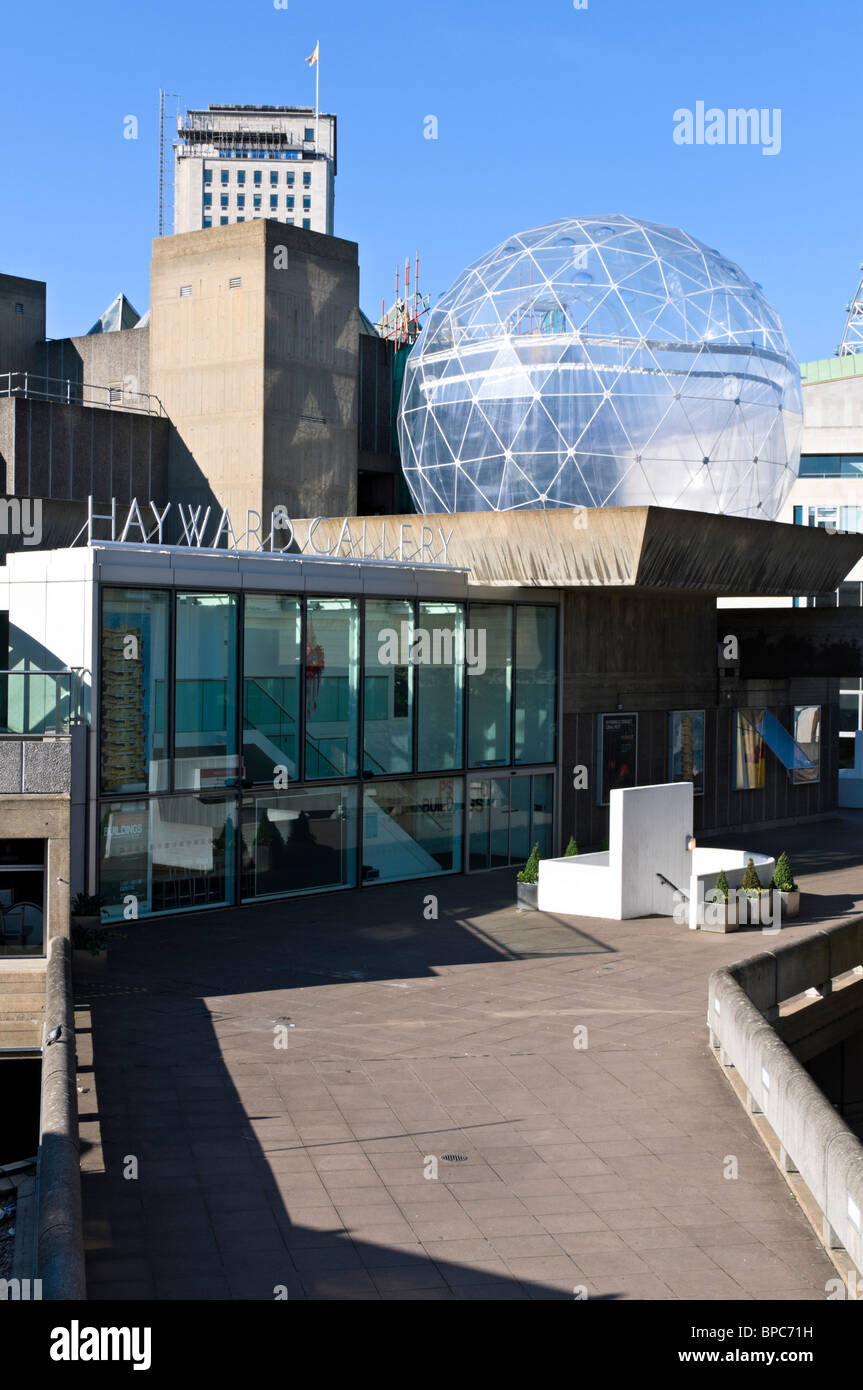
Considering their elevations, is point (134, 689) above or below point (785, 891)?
above

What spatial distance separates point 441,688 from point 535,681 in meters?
2.48

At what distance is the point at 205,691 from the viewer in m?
22.1

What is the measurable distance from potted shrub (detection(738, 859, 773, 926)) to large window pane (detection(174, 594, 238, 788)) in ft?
27.5

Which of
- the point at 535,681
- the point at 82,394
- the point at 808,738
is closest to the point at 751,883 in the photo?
the point at 535,681

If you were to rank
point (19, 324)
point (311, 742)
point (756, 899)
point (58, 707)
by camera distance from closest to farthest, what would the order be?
point (58, 707), point (756, 899), point (311, 742), point (19, 324)

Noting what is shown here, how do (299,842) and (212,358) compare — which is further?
(212,358)

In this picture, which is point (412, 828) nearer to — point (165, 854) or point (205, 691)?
point (205, 691)

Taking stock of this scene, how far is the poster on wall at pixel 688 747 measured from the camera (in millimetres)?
31219

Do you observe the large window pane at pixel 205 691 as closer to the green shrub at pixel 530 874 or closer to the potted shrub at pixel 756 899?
the green shrub at pixel 530 874

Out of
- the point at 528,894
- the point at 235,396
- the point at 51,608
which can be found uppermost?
the point at 235,396

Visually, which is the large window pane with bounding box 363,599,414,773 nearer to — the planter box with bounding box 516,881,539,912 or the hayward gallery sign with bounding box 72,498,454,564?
the hayward gallery sign with bounding box 72,498,454,564

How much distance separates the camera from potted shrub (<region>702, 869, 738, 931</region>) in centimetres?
2178
